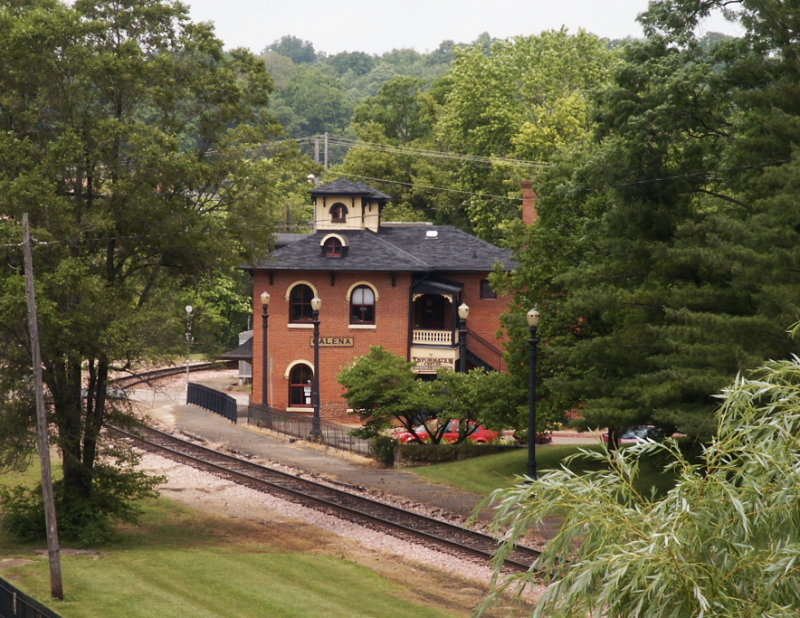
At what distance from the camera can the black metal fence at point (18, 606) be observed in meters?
17.3

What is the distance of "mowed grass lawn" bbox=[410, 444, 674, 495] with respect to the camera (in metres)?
33.8

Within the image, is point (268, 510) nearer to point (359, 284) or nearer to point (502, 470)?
point (502, 470)

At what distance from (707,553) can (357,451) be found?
3013 centimetres

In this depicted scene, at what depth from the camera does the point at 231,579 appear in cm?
2391

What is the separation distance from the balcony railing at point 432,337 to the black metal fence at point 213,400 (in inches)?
360

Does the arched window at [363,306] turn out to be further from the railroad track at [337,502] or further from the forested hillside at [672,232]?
the forested hillside at [672,232]

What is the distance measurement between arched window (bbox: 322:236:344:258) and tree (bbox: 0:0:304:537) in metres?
22.7

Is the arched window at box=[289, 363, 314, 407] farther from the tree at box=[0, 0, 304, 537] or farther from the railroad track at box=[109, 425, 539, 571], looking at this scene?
the tree at box=[0, 0, 304, 537]

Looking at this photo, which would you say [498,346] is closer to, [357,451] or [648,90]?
[357,451]

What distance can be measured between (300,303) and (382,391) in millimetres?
15274

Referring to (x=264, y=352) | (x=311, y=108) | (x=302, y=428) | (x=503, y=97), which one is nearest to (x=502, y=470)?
(x=302, y=428)

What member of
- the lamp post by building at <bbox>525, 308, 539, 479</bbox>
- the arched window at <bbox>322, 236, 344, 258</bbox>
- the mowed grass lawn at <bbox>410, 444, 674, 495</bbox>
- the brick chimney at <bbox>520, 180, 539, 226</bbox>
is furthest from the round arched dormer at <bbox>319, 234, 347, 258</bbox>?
the lamp post by building at <bbox>525, 308, 539, 479</bbox>

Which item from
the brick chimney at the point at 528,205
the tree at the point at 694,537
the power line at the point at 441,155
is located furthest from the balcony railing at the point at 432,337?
the tree at the point at 694,537

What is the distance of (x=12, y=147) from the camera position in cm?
2647
